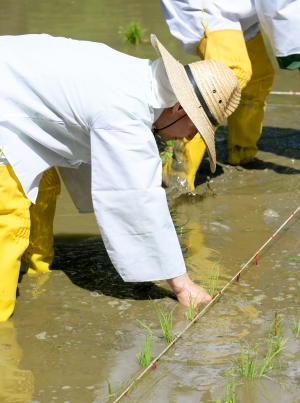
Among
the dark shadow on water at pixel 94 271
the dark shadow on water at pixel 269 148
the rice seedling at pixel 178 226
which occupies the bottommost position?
the dark shadow on water at pixel 269 148

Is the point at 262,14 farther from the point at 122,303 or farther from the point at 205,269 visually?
the point at 122,303

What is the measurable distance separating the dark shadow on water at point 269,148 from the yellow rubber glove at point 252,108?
0.13 meters

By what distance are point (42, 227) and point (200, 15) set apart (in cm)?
176

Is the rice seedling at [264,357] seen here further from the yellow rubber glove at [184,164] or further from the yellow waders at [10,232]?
the yellow rubber glove at [184,164]

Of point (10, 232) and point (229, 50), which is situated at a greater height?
point (229, 50)

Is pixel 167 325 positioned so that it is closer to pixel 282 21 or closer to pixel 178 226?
pixel 178 226

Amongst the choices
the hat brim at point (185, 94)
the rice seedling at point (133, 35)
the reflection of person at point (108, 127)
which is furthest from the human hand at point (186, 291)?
the rice seedling at point (133, 35)

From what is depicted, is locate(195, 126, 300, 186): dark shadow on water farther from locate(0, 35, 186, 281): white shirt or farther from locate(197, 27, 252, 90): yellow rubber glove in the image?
locate(0, 35, 186, 281): white shirt

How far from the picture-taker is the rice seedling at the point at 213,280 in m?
3.41

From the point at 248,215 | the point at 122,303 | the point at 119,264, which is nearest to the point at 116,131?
the point at 119,264

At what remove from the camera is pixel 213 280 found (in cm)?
353

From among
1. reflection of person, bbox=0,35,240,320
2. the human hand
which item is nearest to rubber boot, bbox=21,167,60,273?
reflection of person, bbox=0,35,240,320

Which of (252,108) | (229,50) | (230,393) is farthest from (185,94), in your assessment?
Result: (252,108)

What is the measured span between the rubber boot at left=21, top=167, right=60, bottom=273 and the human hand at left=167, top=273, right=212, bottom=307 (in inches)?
29.9
